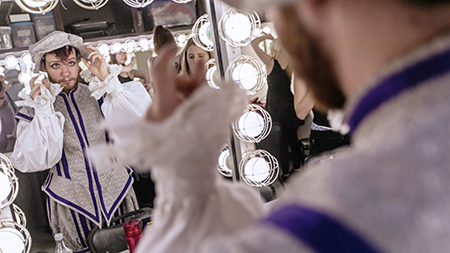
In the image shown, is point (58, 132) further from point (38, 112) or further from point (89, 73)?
point (89, 73)

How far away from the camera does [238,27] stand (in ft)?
4.32

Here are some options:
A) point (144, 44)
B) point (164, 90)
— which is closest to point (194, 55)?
point (144, 44)

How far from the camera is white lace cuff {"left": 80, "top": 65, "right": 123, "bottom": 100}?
125cm

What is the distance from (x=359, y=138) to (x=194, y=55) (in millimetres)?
1172

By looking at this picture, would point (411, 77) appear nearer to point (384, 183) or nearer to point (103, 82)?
point (384, 183)

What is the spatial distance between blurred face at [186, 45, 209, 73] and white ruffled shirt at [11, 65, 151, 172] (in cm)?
19

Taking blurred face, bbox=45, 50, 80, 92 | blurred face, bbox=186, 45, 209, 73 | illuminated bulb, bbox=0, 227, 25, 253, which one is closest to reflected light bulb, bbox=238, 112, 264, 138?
blurred face, bbox=186, 45, 209, 73

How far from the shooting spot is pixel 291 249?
177mm

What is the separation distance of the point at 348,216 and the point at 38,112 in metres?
1.20

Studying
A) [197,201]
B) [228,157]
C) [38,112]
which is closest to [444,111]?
[197,201]

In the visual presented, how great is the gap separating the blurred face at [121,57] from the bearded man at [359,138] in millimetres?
1068

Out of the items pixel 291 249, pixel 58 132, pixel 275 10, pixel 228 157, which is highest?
pixel 275 10

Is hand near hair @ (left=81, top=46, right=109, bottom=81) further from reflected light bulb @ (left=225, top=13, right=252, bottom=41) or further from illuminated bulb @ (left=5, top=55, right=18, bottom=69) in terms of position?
reflected light bulb @ (left=225, top=13, right=252, bottom=41)

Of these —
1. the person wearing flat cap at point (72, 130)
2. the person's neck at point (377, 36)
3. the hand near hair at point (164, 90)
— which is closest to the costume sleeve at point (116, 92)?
the person wearing flat cap at point (72, 130)
